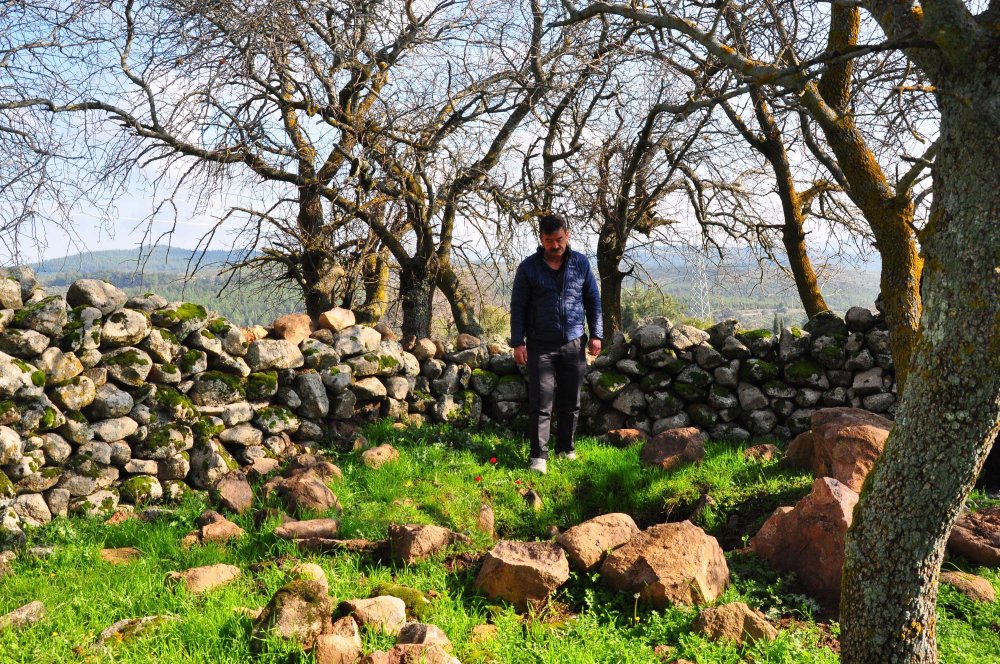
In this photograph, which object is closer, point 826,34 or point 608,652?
point 608,652

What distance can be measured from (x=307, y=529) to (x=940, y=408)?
11.3 feet

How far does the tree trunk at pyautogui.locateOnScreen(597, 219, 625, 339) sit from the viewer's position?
963 centimetres

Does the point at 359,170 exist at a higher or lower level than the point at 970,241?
higher

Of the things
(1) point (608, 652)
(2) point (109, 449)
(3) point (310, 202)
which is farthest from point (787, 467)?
(3) point (310, 202)

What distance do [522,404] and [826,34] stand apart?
479cm

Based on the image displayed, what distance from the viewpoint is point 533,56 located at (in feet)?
22.5

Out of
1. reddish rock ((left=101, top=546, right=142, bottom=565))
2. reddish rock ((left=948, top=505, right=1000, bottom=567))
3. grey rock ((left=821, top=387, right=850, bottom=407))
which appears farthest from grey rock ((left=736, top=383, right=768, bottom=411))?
reddish rock ((left=101, top=546, right=142, bottom=565))

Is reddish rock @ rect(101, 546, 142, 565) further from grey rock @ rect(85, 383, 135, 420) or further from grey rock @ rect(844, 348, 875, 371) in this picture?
grey rock @ rect(844, 348, 875, 371)

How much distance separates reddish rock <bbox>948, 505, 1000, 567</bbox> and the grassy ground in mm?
203

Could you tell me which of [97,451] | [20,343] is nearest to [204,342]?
[97,451]

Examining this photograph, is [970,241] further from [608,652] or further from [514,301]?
[514,301]

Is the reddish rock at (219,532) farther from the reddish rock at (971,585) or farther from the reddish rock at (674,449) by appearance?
the reddish rock at (971,585)

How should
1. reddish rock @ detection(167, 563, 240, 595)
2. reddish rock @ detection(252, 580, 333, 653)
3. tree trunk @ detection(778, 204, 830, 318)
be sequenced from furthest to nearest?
tree trunk @ detection(778, 204, 830, 318) < reddish rock @ detection(167, 563, 240, 595) < reddish rock @ detection(252, 580, 333, 653)

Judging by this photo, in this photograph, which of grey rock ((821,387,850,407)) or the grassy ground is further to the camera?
grey rock ((821,387,850,407))
